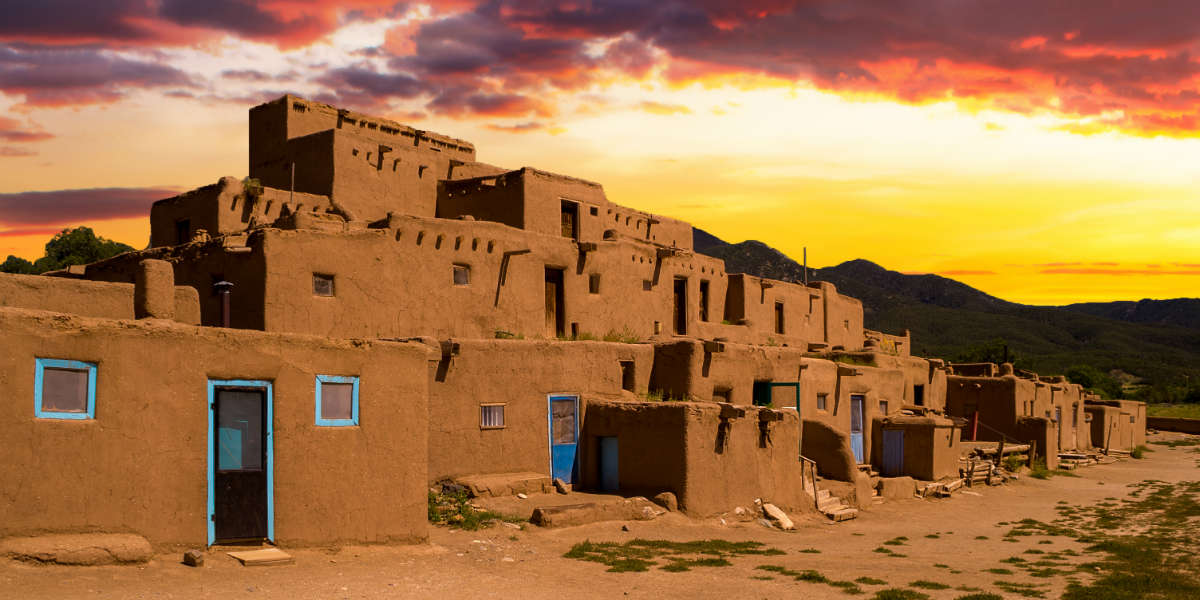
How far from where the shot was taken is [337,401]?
15023 mm

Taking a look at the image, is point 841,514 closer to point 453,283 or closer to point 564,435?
point 564,435

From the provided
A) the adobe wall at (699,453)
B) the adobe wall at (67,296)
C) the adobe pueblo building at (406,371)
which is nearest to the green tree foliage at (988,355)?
the adobe pueblo building at (406,371)

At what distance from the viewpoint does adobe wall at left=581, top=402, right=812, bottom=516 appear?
807 inches

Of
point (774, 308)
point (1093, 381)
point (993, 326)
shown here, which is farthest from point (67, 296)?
point (993, 326)

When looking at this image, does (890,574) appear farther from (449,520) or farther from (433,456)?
(433,456)

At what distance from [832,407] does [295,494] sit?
698 inches

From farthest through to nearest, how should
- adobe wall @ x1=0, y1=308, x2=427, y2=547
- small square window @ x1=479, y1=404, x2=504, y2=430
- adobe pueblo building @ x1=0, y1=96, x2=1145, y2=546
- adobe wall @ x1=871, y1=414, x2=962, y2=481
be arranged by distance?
adobe wall @ x1=871, y1=414, x2=962, y2=481
small square window @ x1=479, y1=404, x2=504, y2=430
adobe pueblo building @ x1=0, y1=96, x2=1145, y2=546
adobe wall @ x1=0, y1=308, x2=427, y2=547

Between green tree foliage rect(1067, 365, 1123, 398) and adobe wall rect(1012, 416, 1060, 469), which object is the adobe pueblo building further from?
green tree foliage rect(1067, 365, 1123, 398)

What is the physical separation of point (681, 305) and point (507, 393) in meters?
12.8

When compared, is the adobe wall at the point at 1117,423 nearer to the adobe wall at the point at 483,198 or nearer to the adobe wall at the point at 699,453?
the adobe wall at the point at 699,453

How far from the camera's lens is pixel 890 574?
1653 cm

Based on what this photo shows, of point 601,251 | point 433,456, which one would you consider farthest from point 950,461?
point 433,456

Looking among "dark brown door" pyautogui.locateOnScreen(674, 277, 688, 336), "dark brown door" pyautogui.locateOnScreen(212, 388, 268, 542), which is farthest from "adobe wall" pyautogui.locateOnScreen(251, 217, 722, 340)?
"dark brown door" pyautogui.locateOnScreen(212, 388, 268, 542)

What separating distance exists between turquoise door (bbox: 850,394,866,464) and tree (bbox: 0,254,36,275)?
31.6m
